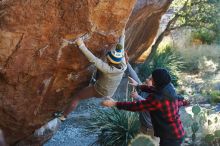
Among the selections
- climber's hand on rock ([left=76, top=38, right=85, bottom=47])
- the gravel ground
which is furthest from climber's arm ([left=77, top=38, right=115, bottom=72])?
the gravel ground

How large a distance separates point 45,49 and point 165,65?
1107 centimetres

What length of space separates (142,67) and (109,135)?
7.49 metres

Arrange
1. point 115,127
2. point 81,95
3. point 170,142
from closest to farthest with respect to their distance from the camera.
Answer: point 170,142, point 81,95, point 115,127

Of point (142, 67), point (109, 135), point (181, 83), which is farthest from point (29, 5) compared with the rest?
point (181, 83)

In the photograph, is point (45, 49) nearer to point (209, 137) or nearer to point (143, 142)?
point (143, 142)

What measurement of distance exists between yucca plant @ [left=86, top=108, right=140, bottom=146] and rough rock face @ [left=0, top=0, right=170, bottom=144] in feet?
7.21

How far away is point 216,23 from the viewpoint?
1733cm

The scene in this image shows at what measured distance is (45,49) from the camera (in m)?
6.53

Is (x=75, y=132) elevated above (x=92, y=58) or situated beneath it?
situated beneath

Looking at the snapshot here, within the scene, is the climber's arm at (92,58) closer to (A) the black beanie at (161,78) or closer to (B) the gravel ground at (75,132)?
(A) the black beanie at (161,78)

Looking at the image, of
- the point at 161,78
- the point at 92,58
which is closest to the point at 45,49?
the point at 92,58

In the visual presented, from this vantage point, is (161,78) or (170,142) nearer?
(161,78)

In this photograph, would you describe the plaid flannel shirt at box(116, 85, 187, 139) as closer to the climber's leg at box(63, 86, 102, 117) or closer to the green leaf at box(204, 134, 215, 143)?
the climber's leg at box(63, 86, 102, 117)

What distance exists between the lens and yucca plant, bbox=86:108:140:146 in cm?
935
